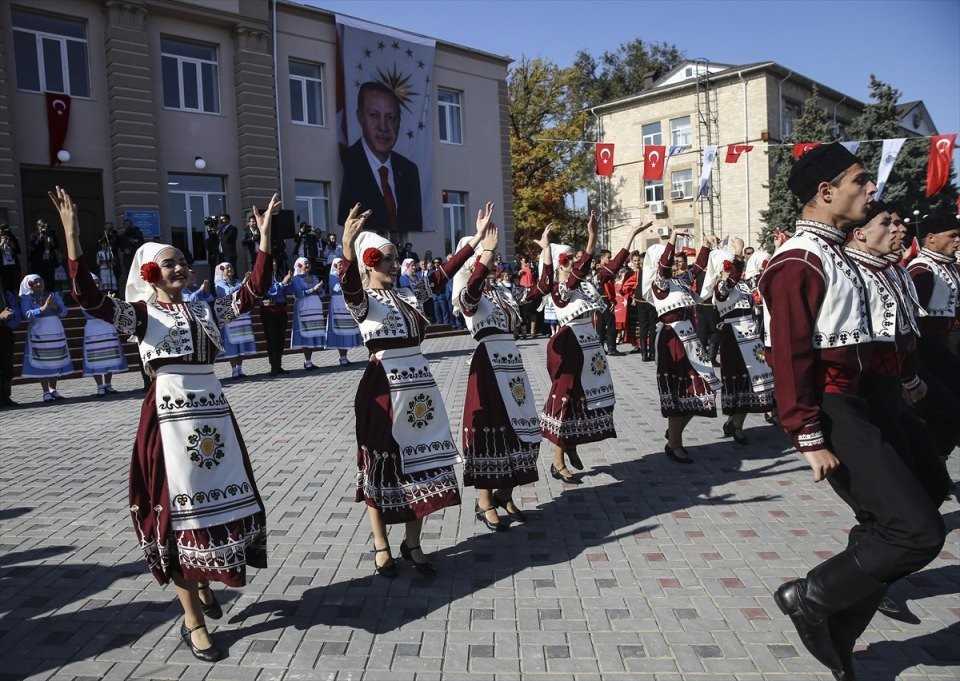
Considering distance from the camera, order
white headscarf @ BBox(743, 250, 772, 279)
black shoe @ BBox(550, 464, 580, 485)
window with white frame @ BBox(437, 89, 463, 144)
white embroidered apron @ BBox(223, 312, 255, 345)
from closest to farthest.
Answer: black shoe @ BBox(550, 464, 580, 485) < white headscarf @ BBox(743, 250, 772, 279) < white embroidered apron @ BBox(223, 312, 255, 345) < window with white frame @ BBox(437, 89, 463, 144)

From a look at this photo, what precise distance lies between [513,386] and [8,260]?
1547 cm

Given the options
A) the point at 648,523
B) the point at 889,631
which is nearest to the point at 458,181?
the point at 648,523

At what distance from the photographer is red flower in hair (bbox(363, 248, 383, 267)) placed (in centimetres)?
467

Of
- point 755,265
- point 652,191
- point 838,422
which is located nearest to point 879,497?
point 838,422

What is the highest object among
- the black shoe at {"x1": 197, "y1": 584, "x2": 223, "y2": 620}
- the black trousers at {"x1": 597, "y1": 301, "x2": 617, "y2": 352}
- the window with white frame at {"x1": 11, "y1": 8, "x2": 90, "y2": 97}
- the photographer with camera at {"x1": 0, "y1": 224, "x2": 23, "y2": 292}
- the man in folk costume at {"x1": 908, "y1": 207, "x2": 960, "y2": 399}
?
the window with white frame at {"x1": 11, "y1": 8, "x2": 90, "y2": 97}

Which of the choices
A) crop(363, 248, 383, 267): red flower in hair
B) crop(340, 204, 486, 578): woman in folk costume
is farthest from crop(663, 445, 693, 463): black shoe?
crop(363, 248, 383, 267): red flower in hair

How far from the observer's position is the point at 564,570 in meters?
4.63

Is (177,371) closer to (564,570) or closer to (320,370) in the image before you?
(564,570)

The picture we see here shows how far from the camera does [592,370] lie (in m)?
6.88

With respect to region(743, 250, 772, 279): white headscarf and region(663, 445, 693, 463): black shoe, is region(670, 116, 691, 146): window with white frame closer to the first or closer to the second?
region(743, 250, 772, 279): white headscarf

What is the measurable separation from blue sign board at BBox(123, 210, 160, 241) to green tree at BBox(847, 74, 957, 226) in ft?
91.2

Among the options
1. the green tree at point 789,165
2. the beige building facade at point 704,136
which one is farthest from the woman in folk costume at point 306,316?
the beige building facade at point 704,136

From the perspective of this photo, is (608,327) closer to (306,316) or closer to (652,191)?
(306,316)

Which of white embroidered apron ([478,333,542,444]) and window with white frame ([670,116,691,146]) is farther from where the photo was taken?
window with white frame ([670,116,691,146])
